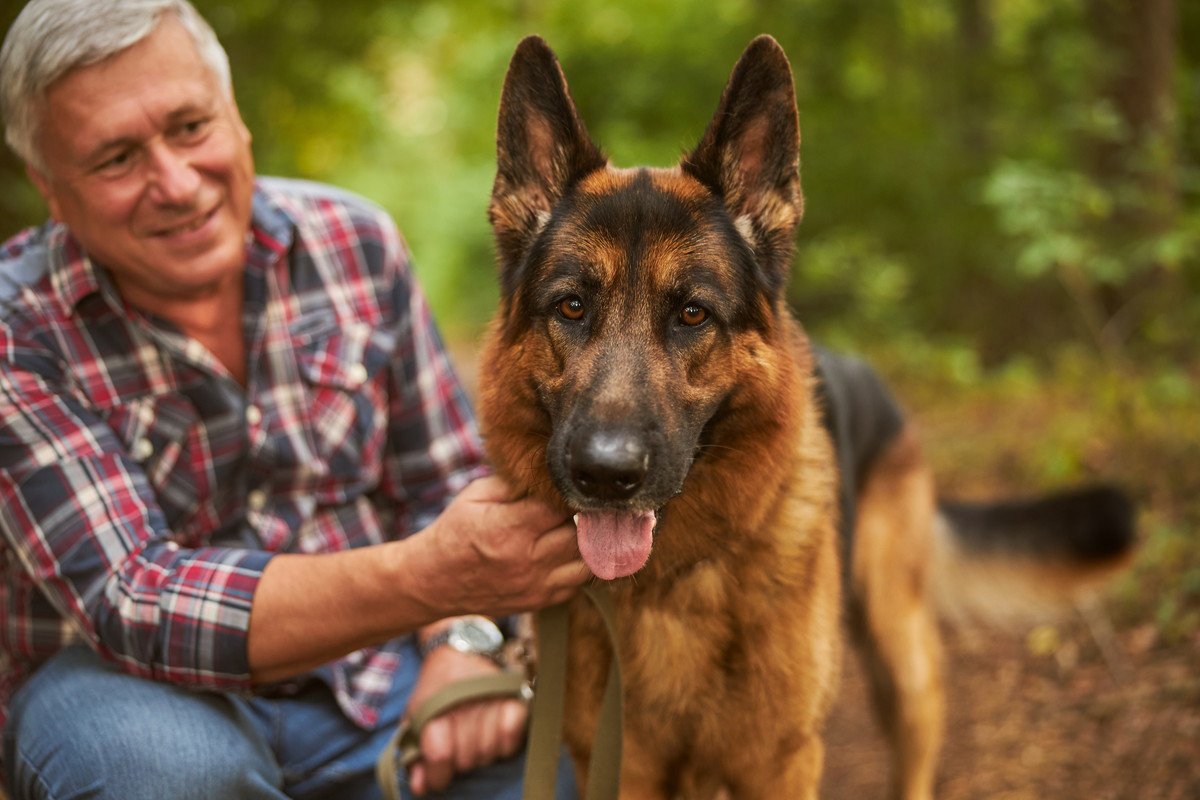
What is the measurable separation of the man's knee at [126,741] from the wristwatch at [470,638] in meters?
0.56

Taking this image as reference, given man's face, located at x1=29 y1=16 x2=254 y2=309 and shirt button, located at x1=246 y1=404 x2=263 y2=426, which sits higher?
man's face, located at x1=29 y1=16 x2=254 y2=309

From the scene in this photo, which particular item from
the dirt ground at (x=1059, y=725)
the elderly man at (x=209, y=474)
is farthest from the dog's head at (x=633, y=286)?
the dirt ground at (x=1059, y=725)

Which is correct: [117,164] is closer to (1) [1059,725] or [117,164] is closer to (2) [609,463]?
(2) [609,463]

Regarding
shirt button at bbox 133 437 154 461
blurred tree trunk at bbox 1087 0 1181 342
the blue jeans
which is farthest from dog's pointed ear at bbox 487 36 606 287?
blurred tree trunk at bbox 1087 0 1181 342

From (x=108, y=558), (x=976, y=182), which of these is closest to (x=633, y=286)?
(x=108, y=558)

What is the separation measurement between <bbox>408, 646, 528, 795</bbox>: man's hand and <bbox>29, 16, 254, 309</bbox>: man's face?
1.20m

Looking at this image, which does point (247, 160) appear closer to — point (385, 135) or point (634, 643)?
point (634, 643)

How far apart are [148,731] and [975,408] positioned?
19.2 feet

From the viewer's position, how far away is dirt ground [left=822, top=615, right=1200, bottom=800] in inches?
126

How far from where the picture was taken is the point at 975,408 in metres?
6.75

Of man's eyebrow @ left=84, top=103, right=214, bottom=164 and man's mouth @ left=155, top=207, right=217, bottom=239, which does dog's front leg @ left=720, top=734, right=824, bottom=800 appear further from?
man's eyebrow @ left=84, top=103, right=214, bottom=164

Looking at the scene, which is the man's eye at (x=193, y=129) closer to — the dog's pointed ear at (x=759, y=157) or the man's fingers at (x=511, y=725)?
the dog's pointed ear at (x=759, y=157)

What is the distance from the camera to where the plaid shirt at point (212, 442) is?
2.22 metres

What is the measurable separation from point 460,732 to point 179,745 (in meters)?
0.68
